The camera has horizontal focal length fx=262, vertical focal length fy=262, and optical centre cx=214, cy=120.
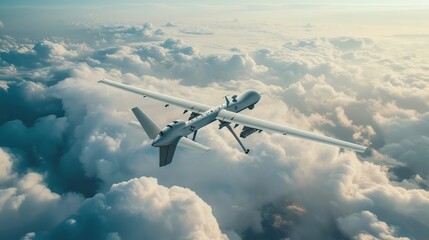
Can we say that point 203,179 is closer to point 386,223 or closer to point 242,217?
point 242,217

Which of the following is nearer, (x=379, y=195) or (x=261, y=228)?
(x=379, y=195)

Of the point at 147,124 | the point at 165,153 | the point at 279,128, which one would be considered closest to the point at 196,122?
the point at 165,153

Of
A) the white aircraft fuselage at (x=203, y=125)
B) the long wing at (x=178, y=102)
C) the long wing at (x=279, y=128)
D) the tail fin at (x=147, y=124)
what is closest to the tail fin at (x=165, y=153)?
the white aircraft fuselage at (x=203, y=125)

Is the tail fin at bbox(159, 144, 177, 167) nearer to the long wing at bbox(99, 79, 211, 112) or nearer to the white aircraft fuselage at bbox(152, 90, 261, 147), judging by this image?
the white aircraft fuselage at bbox(152, 90, 261, 147)

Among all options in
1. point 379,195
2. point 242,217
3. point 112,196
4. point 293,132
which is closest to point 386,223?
point 379,195

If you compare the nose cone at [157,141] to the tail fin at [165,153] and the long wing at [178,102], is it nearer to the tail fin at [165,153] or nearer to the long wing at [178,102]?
the tail fin at [165,153]

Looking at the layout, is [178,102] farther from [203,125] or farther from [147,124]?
[147,124]

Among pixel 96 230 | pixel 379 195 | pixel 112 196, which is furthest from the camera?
pixel 379 195

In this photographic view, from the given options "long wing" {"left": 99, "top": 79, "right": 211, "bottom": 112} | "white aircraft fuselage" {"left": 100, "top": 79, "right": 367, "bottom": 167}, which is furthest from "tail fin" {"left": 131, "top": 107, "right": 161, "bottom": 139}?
"long wing" {"left": 99, "top": 79, "right": 211, "bottom": 112}
